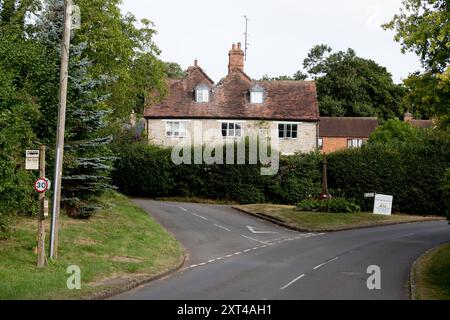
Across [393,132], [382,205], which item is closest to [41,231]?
[382,205]

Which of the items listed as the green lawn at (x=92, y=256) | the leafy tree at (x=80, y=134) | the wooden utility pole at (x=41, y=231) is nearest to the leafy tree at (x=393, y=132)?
the green lawn at (x=92, y=256)

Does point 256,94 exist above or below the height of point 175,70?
below

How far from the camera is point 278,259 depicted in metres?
24.2

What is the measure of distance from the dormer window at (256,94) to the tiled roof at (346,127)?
83.7ft

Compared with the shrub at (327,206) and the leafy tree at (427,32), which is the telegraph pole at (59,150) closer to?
the leafy tree at (427,32)

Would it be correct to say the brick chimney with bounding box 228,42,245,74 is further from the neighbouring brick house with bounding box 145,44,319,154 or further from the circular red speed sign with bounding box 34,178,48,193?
the circular red speed sign with bounding box 34,178,48,193

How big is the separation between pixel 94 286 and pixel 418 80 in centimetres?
1610

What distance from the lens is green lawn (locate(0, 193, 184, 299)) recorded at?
16.3 meters

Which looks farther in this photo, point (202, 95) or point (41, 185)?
point (202, 95)

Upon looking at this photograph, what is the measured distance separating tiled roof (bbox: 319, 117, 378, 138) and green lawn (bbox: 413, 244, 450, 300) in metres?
54.8

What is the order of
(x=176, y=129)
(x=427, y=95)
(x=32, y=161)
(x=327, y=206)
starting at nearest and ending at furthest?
(x=32, y=161), (x=427, y=95), (x=327, y=206), (x=176, y=129)

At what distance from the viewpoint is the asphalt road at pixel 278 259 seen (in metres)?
17.1

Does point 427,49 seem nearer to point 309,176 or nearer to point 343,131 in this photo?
point 309,176

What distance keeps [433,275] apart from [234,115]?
125ft
